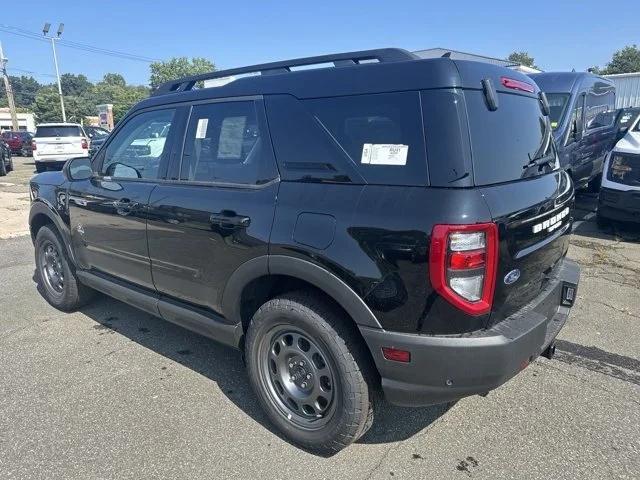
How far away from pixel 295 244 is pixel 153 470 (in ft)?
4.53

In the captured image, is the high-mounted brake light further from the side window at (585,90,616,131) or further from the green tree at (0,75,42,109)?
the green tree at (0,75,42,109)

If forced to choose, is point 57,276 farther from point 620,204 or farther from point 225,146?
point 620,204

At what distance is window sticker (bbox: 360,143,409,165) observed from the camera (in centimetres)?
216

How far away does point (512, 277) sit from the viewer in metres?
2.21

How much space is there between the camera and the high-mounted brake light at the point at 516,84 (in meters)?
2.52

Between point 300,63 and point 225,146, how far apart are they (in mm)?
672

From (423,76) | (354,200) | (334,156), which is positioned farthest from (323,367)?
(423,76)

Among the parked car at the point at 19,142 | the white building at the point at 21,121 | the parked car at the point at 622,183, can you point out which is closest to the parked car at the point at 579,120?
the parked car at the point at 622,183

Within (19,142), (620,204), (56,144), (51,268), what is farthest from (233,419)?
(19,142)

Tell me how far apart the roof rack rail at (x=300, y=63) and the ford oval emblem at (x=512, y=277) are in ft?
3.65

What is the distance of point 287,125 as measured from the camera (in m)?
2.57

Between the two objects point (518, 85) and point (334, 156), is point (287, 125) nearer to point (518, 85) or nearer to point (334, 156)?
point (334, 156)

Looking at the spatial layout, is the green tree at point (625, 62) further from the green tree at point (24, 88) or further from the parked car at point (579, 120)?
the green tree at point (24, 88)

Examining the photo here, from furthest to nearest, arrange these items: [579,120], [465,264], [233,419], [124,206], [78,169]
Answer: [579,120] < [78,169] < [124,206] < [233,419] < [465,264]
